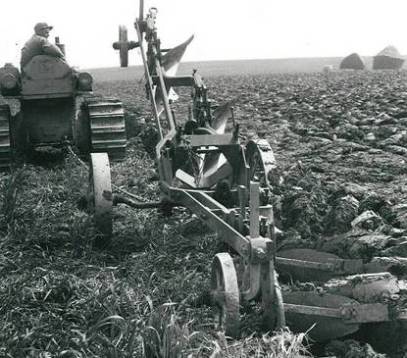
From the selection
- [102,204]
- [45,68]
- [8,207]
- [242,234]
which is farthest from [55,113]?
[242,234]

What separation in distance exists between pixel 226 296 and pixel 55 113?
A: 6.45 metres

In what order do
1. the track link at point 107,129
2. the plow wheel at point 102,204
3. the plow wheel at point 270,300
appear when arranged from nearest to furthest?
the plow wheel at point 270,300 < the plow wheel at point 102,204 < the track link at point 107,129

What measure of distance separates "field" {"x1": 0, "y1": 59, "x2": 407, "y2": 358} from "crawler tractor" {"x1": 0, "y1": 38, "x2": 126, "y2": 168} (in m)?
0.37

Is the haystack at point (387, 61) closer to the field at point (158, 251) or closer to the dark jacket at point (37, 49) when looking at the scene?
the field at point (158, 251)

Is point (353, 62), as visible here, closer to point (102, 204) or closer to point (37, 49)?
point (37, 49)

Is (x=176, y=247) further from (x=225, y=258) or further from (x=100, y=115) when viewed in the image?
(x=100, y=115)

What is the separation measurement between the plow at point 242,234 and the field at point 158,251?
0.13 m

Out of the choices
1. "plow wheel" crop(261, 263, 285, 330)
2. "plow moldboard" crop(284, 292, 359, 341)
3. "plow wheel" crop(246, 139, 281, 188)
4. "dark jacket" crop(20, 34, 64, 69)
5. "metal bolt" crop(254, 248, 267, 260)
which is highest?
"dark jacket" crop(20, 34, 64, 69)

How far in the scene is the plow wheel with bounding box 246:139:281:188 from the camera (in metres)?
5.91

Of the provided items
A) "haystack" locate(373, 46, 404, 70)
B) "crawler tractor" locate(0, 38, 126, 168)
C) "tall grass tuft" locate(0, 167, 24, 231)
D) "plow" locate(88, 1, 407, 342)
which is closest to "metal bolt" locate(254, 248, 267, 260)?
"plow" locate(88, 1, 407, 342)

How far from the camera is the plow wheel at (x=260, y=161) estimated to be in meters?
5.91

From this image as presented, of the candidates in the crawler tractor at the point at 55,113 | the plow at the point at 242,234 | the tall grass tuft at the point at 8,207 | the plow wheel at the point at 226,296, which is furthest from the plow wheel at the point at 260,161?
the crawler tractor at the point at 55,113

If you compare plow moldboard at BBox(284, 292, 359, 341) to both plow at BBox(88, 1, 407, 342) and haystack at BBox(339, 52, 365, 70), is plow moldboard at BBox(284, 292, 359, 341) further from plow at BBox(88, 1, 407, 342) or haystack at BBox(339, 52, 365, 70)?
haystack at BBox(339, 52, 365, 70)

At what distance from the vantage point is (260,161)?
6.02m
